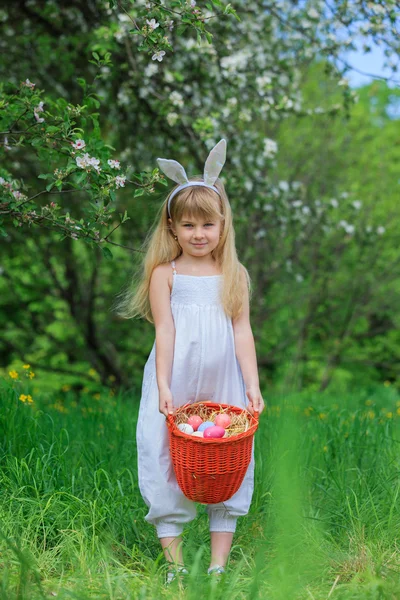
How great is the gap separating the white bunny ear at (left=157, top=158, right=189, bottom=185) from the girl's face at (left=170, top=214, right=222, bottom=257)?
0.56 ft

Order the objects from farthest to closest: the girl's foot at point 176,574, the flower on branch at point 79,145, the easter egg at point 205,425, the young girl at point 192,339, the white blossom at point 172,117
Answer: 1. the white blossom at point 172,117
2. the flower on branch at point 79,145
3. the young girl at point 192,339
4. the easter egg at point 205,425
5. the girl's foot at point 176,574

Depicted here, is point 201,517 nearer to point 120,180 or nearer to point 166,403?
point 166,403

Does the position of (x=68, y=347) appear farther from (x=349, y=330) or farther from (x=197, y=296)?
(x=197, y=296)

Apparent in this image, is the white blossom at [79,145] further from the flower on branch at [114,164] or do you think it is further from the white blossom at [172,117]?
the white blossom at [172,117]

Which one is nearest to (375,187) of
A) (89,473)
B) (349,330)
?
(349,330)

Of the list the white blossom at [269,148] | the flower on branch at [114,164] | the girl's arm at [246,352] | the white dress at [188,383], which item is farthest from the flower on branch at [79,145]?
the white blossom at [269,148]

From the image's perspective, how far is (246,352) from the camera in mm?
2613

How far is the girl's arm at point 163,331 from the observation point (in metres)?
2.42

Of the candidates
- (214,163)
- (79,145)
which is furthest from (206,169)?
(79,145)

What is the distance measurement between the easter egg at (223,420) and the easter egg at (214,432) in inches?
2.9

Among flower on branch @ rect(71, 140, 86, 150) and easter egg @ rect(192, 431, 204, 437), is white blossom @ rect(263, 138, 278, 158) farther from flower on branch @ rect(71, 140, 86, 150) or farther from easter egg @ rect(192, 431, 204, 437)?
easter egg @ rect(192, 431, 204, 437)

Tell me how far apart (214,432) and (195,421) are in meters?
0.15

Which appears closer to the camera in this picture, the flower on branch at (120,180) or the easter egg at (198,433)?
the easter egg at (198,433)

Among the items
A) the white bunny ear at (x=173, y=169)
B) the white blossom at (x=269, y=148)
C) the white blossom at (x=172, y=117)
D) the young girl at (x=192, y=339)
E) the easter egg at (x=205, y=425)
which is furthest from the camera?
the white blossom at (x=269, y=148)
